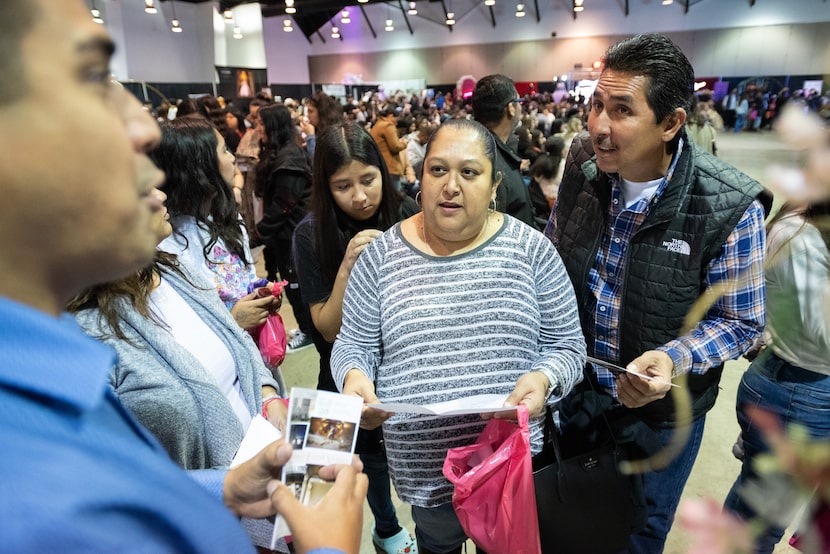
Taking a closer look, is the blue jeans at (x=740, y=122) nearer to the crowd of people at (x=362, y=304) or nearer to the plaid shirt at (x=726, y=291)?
the crowd of people at (x=362, y=304)

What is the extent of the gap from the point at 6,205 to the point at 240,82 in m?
17.9

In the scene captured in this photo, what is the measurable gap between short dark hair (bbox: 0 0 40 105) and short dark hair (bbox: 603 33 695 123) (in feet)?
4.58

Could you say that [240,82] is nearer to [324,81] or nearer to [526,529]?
[324,81]

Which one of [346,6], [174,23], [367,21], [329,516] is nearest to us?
[329,516]

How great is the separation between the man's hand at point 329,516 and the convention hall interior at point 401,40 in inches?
397

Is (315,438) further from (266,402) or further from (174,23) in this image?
(174,23)

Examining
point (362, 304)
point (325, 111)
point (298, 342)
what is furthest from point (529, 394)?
point (325, 111)

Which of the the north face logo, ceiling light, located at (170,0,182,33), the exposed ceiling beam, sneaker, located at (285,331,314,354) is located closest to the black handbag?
the the north face logo

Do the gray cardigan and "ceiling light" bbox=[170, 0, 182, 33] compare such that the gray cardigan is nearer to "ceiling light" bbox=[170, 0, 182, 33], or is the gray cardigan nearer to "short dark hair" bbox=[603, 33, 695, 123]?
"short dark hair" bbox=[603, 33, 695, 123]

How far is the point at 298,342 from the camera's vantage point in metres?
3.88

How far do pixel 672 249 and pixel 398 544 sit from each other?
5.21 ft

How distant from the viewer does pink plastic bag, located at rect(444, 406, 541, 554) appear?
1.20 m

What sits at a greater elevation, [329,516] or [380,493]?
[329,516]

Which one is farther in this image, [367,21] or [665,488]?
[367,21]
